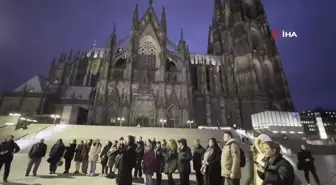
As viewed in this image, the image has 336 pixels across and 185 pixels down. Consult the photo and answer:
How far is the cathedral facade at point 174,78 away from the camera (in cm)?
2619

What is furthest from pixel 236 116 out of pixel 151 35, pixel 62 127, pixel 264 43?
pixel 62 127

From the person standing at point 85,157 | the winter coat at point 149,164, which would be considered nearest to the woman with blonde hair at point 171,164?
the winter coat at point 149,164

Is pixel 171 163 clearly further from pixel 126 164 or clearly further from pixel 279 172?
pixel 279 172

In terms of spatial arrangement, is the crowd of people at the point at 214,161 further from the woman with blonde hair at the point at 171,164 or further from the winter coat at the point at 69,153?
the winter coat at the point at 69,153

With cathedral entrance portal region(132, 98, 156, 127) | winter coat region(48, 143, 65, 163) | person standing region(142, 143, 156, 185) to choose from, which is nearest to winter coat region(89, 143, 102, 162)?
winter coat region(48, 143, 65, 163)

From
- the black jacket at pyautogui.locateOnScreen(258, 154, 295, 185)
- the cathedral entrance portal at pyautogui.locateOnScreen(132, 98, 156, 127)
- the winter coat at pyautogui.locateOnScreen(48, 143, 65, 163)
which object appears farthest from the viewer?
the cathedral entrance portal at pyautogui.locateOnScreen(132, 98, 156, 127)

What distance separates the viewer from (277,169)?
75.6 inches

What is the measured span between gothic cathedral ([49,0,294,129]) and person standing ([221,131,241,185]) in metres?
21.6

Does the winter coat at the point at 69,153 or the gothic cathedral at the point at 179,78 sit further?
the gothic cathedral at the point at 179,78

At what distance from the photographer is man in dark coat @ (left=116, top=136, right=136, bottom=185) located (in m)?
3.62

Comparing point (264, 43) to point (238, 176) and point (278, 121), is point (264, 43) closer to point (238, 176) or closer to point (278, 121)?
point (278, 121)

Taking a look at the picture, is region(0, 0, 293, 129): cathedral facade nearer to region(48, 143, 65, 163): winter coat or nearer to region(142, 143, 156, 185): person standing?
region(48, 143, 65, 163): winter coat

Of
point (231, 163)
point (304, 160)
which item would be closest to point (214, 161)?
point (231, 163)

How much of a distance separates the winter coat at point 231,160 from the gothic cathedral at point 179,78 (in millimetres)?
21605
